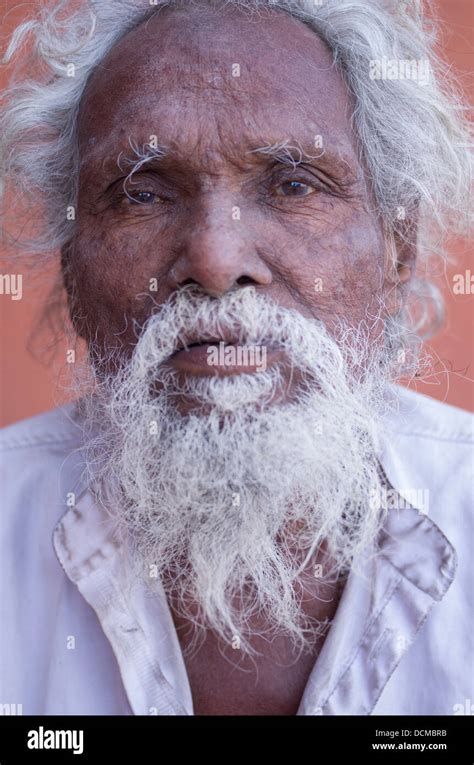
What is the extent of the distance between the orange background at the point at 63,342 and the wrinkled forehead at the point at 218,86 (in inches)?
26.0

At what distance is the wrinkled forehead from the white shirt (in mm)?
819

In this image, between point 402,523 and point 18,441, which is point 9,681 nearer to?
point 18,441

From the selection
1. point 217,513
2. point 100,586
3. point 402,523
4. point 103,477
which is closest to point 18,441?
point 103,477

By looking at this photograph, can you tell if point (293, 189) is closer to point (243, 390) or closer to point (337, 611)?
point (243, 390)

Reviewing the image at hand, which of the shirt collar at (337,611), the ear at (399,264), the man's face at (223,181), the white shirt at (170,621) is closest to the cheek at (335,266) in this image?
the man's face at (223,181)

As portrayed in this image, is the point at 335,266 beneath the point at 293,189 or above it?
beneath

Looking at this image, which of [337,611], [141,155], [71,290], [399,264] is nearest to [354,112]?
[399,264]

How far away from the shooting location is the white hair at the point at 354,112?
198 centimetres

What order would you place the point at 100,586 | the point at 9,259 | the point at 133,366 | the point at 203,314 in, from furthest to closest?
the point at 9,259 < the point at 100,586 < the point at 133,366 < the point at 203,314

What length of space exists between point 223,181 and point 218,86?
0.21 metres

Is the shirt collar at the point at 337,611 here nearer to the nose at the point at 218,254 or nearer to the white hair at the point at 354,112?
the white hair at the point at 354,112

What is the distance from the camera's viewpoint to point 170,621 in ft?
6.08

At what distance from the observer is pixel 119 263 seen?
181 centimetres
